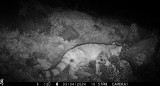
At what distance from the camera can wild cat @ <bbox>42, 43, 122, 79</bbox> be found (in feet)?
4.99

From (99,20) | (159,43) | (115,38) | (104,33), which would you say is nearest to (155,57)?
(159,43)

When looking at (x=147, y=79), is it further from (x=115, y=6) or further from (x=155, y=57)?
Answer: (x=115, y=6)

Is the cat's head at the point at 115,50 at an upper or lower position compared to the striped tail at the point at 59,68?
upper

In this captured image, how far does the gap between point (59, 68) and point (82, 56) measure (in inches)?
11.0

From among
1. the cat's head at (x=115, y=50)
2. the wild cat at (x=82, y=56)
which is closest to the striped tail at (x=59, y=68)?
the wild cat at (x=82, y=56)

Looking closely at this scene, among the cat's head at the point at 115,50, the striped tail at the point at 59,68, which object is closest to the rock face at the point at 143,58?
the cat's head at the point at 115,50

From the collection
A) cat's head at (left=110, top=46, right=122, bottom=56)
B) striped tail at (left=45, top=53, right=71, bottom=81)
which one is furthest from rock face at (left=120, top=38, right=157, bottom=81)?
striped tail at (left=45, top=53, right=71, bottom=81)

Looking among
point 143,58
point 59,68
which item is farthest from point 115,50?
point 59,68

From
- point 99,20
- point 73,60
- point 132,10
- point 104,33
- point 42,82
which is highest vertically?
point 132,10

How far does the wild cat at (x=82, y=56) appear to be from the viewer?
1.52m

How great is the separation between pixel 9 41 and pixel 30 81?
483 millimetres

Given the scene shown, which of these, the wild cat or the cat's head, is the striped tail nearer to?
the wild cat

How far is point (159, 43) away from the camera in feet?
4.87

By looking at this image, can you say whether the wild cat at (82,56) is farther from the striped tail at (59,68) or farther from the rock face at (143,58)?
the rock face at (143,58)
